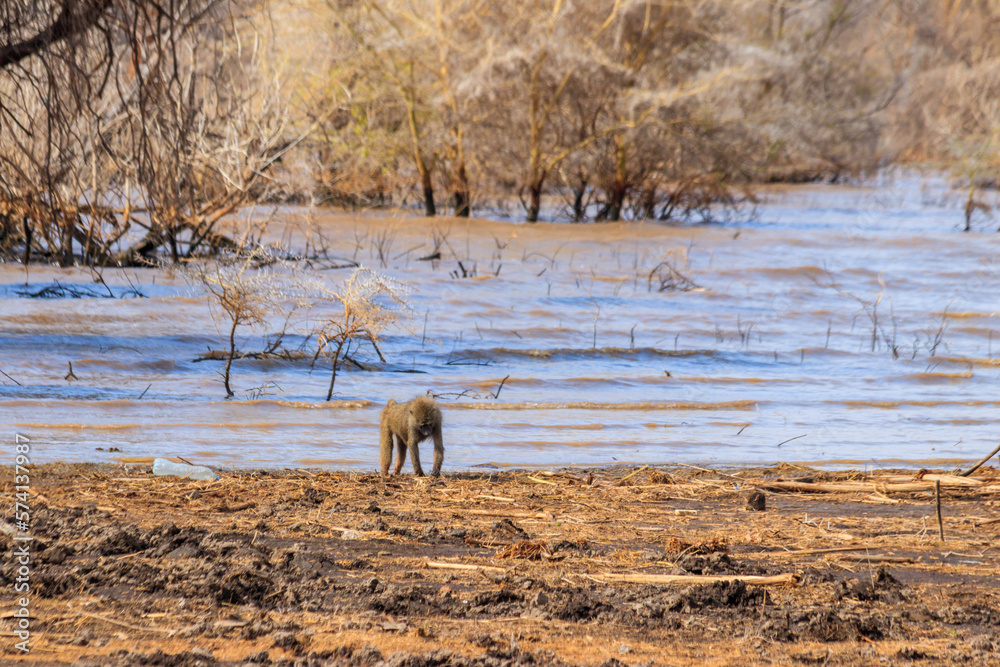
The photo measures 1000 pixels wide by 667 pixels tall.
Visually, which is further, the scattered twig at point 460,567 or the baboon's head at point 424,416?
the baboon's head at point 424,416

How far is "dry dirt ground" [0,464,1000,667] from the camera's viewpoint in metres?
3.45

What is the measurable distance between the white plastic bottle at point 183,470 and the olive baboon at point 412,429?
1.27 metres

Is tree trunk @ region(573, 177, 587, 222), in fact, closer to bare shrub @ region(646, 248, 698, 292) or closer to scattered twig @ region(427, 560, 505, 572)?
bare shrub @ region(646, 248, 698, 292)

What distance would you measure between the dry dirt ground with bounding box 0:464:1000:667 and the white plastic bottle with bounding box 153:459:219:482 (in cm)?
29

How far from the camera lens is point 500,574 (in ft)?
14.3

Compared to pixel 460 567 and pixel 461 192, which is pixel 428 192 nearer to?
pixel 461 192

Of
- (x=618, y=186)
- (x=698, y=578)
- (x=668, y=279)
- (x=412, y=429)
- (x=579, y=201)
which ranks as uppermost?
(x=618, y=186)

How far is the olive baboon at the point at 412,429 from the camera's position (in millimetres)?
7070

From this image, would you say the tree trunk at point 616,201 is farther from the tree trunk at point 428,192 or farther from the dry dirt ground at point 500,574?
the dry dirt ground at point 500,574

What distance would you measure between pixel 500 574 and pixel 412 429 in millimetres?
2818

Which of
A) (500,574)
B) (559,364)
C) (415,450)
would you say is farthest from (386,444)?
(559,364)

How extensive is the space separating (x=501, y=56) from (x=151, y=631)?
20.5 m

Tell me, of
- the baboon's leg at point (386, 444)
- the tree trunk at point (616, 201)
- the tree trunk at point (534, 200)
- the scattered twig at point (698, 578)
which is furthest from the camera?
the tree trunk at point (616, 201)

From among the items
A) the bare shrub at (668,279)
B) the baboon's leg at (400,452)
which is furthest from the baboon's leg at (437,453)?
the bare shrub at (668,279)
